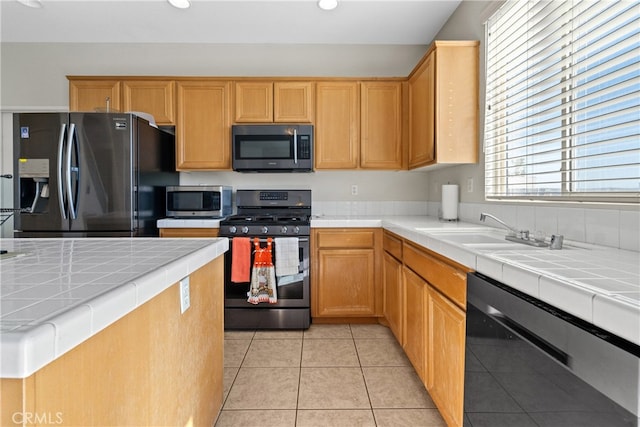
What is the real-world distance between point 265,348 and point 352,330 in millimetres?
739

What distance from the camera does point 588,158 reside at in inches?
55.1

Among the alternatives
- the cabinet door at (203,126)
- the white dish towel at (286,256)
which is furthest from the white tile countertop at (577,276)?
the cabinet door at (203,126)

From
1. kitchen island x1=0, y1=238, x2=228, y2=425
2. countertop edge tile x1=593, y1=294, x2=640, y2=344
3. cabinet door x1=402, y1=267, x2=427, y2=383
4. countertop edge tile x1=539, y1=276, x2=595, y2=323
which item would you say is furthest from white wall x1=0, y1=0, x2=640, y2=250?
countertop edge tile x1=593, y1=294, x2=640, y2=344

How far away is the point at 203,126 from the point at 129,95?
712mm

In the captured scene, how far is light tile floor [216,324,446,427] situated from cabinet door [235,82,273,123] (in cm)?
187

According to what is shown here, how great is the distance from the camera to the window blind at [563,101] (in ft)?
4.01

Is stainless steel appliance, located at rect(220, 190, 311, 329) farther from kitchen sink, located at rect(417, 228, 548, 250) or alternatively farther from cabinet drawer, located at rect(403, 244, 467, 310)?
kitchen sink, located at rect(417, 228, 548, 250)

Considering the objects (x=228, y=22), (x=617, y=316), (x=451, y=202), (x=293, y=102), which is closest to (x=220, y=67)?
(x=228, y=22)

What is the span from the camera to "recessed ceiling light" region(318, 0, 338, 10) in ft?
8.51

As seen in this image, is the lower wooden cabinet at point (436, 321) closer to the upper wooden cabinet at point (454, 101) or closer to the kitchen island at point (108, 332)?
the upper wooden cabinet at point (454, 101)

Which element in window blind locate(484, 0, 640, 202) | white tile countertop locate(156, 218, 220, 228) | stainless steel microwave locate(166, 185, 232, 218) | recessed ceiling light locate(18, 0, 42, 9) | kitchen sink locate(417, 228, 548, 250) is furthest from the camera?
stainless steel microwave locate(166, 185, 232, 218)

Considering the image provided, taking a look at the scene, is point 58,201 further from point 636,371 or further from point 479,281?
point 636,371

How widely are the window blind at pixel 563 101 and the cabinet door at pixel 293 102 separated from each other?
58.3 inches

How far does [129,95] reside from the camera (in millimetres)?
3021
